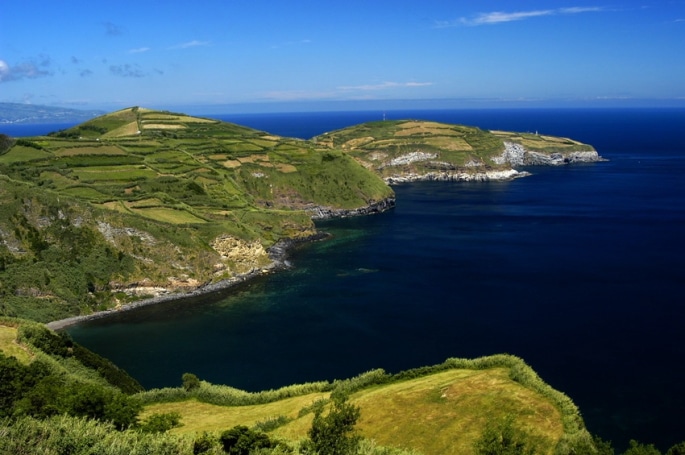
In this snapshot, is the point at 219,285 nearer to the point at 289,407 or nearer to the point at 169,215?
the point at 169,215

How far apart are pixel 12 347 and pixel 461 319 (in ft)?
187

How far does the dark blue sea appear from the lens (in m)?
63.2

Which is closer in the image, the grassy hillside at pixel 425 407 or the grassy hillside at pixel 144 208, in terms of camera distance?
the grassy hillside at pixel 425 407

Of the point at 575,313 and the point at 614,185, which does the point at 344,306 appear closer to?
the point at 575,313

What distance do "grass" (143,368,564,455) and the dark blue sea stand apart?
13.9 meters

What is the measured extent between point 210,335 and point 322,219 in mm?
81054

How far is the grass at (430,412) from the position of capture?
39656 millimetres

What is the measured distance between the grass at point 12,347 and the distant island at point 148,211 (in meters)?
23.3

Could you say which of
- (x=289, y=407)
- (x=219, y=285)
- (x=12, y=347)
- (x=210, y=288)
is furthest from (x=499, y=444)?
(x=219, y=285)

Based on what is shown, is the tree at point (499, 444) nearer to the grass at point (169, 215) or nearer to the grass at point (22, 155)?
the grass at point (169, 215)

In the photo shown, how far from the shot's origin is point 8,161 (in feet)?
407

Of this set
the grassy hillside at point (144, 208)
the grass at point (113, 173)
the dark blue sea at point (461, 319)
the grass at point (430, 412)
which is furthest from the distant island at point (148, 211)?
the grass at point (430, 412)

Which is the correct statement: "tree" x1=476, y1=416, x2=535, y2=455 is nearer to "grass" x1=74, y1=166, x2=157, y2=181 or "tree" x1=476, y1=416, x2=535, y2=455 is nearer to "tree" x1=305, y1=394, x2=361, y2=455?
"tree" x1=305, y1=394, x2=361, y2=455

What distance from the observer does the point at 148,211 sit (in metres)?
109
